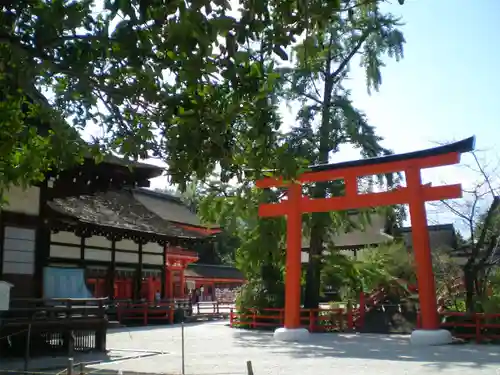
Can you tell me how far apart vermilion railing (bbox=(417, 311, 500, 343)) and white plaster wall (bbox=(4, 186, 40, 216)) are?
1105cm

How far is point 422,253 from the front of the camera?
47.3ft

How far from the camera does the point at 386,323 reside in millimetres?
18703

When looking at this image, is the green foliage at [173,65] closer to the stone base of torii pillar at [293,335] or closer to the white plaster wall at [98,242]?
the stone base of torii pillar at [293,335]

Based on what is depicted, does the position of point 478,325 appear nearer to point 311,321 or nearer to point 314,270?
point 311,321

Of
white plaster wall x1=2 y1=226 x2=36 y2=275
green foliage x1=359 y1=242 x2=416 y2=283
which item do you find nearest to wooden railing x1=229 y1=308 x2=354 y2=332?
green foliage x1=359 y1=242 x2=416 y2=283

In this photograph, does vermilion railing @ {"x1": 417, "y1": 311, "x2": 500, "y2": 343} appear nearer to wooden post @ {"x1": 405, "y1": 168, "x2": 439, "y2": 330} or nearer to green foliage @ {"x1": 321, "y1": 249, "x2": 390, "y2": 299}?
wooden post @ {"x1": 405, "y1": 168, "x2": 439, "y2": 330}

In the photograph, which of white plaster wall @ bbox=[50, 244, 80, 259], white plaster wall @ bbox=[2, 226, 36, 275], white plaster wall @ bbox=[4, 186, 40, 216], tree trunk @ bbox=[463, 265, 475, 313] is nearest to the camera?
white plaster wall @ bbox=[2, 226, 36, 275]

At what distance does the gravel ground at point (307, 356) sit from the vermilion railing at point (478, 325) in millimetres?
949

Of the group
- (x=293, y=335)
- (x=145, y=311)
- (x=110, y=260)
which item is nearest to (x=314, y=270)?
(x=293, y=335)

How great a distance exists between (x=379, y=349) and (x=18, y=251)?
336 inches

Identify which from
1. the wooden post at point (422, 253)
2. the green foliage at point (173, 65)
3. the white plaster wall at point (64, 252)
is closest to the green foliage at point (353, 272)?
the wooden post at point (422, 253)

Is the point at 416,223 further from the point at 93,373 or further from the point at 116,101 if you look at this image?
the point at 116,101

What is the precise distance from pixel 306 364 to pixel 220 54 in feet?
25.3

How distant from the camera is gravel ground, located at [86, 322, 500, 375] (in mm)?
9945
